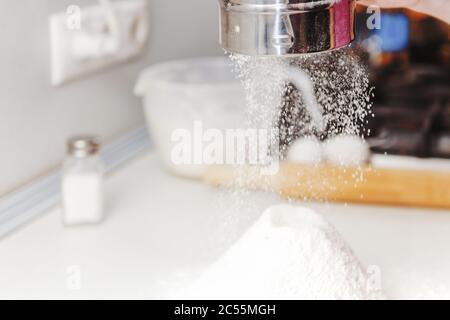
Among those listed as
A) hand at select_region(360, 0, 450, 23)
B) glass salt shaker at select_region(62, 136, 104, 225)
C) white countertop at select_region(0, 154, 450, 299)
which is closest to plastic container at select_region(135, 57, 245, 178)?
white countertop at select_region(0, 154, 450, 299)

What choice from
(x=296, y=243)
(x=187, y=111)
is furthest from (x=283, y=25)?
(x=187, y=111)

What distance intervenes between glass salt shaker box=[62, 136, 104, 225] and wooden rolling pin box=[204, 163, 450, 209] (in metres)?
0.22

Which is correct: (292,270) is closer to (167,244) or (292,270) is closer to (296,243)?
(296,243)

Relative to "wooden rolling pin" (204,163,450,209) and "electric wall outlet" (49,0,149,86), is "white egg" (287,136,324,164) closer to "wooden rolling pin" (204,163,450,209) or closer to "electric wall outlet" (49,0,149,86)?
"wooden rolling pin" (204,163,450,209)

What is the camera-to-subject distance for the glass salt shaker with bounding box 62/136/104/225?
1.18 m

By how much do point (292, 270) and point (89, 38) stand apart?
0.58 metres

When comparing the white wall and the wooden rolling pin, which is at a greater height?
the white wall

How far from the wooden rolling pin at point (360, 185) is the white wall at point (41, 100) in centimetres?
28

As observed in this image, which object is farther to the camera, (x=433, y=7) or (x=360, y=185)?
(x=360, y=185)

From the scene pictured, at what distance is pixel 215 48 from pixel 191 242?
77 centimetres

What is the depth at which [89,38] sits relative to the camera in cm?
132

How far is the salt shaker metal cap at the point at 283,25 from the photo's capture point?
82cm

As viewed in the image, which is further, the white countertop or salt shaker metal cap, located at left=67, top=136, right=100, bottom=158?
salt shaker metal cap, located at left=67, top=136, right=100, bottom=158

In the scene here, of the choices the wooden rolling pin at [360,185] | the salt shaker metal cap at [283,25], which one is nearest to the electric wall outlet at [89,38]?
the wooden rolling pin at [360,185]
